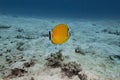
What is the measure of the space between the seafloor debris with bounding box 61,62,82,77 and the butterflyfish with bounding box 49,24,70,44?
1.74m

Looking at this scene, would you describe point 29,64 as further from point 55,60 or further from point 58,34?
point 58,34

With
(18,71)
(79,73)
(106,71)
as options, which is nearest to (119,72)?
(106,71)

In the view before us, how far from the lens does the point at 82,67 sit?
540 centimetres

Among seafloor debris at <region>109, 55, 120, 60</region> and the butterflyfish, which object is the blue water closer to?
seafloor debris at <region>109, 55, 120, 60</region>

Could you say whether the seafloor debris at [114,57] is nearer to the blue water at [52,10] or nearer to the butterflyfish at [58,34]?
the butterflyfish at [58,34]

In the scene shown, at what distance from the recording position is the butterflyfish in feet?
11.9

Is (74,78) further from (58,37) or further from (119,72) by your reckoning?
(58,37)

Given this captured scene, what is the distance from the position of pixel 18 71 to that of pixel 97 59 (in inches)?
107

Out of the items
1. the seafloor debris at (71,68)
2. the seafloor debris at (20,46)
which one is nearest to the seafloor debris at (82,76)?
the seafloor debris at (71,68)

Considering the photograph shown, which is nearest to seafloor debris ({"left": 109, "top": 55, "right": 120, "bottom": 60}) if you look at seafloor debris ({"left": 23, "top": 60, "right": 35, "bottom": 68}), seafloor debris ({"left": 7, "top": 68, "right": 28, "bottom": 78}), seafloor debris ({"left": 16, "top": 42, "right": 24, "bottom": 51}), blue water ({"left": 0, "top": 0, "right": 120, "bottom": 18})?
seafloor debris ({"left": 23, "top": 60, "right": 35, "bottom": 68})

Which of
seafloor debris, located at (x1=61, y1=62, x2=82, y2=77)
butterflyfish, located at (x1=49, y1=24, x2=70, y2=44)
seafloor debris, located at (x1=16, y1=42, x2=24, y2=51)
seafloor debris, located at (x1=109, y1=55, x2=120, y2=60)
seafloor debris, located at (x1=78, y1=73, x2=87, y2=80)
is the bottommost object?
seafloor debris, located at (x1=78, y1=73, x2=87, y2=80)

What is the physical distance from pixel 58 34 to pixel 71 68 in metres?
1.97

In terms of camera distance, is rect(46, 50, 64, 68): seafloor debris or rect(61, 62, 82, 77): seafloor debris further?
rect(46, 50, 64, 68): seafloor debris

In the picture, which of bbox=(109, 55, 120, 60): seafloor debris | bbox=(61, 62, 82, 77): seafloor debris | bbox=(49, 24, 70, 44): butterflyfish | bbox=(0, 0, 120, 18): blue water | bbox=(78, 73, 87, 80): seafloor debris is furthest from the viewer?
bbox=(0, 0, 120, 18): blue water
